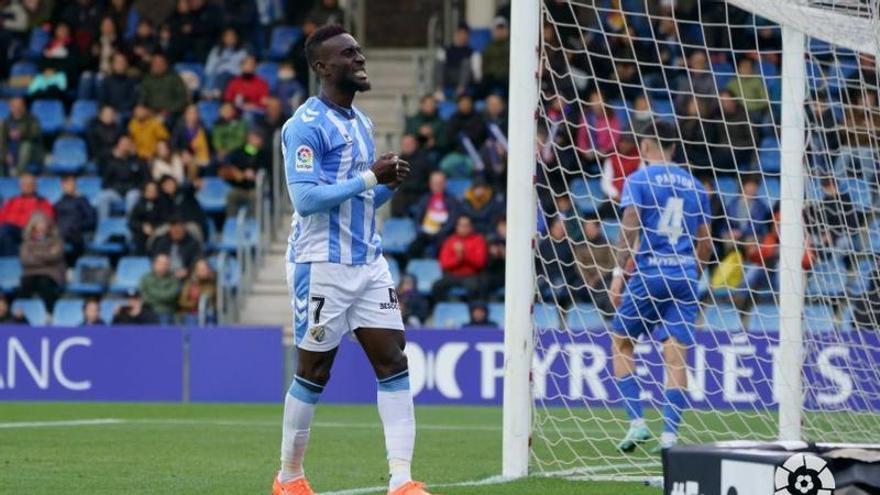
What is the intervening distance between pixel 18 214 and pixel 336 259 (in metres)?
14.8

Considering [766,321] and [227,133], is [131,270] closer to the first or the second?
[227,133]

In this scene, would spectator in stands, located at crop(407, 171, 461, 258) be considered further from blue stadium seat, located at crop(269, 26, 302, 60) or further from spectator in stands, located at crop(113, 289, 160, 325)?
blue stadium seat, located at crop(269, 26, 302, 60)

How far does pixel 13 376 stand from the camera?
61.2 feet

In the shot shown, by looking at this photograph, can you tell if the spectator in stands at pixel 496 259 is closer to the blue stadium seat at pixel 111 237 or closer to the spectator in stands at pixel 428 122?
the spectator in stands at pixel 428 122

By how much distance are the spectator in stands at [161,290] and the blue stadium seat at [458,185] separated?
3.54 m

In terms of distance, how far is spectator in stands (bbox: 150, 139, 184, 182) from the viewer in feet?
73.5

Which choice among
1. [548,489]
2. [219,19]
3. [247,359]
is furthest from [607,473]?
[219,19]

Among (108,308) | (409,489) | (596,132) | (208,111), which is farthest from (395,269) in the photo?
(409,489)

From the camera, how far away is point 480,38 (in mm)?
24031

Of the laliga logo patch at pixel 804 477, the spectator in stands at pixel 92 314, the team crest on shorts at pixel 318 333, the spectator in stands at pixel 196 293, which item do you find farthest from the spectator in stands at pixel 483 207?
the laliga logo patch at pixel 804 477

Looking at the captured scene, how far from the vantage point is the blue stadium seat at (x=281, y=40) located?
81.8 feet

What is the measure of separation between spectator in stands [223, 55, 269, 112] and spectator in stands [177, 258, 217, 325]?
346 cm

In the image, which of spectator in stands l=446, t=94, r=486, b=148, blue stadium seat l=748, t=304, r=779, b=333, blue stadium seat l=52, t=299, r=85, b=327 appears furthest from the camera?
spectator in stands l=446, t=94, r=486, b=148

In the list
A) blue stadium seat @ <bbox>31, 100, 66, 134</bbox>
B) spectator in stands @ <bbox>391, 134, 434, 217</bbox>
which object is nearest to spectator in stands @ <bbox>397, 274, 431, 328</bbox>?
spectator in stands @ <bbox>391, 134, 434, 217</bbox>
